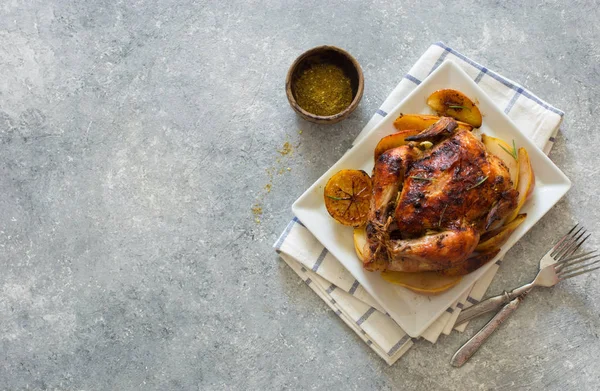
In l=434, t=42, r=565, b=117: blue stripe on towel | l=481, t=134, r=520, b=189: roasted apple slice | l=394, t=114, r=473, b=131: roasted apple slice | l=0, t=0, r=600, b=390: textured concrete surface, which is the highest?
l=434, t=42, r=565, b=117: blue stripe on towel

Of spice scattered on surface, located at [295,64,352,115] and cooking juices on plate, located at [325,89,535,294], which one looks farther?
spice scattered on surface, located at [295,64,352,115]

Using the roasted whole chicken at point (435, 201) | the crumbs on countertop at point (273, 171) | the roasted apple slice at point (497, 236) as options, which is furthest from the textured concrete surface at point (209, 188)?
the roasted whole chicken at point (435, 201)

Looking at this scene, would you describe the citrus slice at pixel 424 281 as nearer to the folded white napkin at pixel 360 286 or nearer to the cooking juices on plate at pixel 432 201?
the cooking juices on plate at pixel 432 201

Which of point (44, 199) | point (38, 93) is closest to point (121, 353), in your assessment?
point (44, 199)

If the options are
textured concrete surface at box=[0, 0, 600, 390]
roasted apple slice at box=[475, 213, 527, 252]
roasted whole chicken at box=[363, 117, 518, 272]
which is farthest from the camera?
textured concrete surface at box=[0, 0, 600, 390]

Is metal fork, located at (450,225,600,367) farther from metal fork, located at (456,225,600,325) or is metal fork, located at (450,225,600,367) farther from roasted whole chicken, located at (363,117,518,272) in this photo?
roasted whole chicken, located at (363,117,518,272)

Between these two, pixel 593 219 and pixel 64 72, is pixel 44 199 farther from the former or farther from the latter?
pixel 593 219

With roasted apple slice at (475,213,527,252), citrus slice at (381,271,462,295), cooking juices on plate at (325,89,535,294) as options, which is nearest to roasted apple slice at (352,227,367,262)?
cooking juices on plate at (325,89,535,294)
